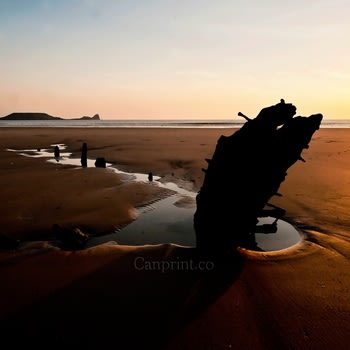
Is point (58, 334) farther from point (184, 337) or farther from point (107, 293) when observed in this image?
point (184, 337)

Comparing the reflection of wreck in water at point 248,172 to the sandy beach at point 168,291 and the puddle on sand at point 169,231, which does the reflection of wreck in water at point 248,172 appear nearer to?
the sandy beach at point 168,291

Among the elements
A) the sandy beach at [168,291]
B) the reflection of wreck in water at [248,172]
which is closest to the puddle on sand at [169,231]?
the sandy beach at [168,291]

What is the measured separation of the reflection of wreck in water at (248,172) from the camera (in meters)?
7.66

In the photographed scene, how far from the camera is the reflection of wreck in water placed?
7.66 metres

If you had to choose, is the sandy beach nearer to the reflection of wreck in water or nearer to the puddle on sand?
the puddle on sand

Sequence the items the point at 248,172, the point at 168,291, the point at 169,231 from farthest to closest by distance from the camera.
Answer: the point at 169,231 → the point at 248,172 → the point at 168,291

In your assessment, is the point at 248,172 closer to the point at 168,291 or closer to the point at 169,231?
the point at 168,291

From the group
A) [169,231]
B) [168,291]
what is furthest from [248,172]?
[169,231]

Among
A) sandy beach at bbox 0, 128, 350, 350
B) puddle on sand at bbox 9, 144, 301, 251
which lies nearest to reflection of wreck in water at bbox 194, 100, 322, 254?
sandy beach at bbox 0, 128, 350, 350

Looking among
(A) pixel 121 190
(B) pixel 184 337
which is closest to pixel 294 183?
(A) pixel 121 190

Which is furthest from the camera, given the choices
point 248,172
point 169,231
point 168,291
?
point 169,231

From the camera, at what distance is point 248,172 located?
26.5 feet

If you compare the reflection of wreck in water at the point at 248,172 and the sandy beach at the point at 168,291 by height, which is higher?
the reflection of wreck in water at the point at 248,172

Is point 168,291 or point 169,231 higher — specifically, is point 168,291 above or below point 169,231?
above
